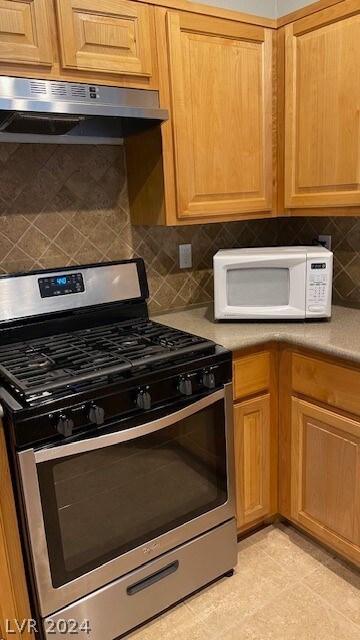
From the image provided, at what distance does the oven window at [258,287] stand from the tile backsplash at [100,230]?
0.36 m

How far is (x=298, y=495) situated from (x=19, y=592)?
1.07 m

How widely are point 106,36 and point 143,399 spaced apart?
46.6 inches

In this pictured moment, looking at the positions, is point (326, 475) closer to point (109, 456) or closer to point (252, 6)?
point (109, 456)

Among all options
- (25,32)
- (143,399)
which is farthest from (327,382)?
(25,32)

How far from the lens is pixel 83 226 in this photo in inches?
76.3

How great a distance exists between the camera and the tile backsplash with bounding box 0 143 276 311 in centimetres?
178

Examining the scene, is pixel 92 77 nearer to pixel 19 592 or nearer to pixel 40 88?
pixel 40 88

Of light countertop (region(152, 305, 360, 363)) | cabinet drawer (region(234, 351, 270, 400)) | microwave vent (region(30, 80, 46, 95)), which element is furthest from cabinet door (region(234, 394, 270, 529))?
microwave vent (region(30, 80, 46, 95))

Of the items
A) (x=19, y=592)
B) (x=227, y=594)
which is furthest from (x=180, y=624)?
(x=19, y=592)

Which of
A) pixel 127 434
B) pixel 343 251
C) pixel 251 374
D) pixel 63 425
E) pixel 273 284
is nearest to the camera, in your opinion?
pixel 63 425

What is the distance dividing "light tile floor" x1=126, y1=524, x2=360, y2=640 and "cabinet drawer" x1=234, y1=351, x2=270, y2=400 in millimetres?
684

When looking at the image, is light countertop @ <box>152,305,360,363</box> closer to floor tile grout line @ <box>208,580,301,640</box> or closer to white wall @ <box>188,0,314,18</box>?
floor tile grout line @ <box>208,580,301,640</box>

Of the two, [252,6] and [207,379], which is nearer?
[207,379]

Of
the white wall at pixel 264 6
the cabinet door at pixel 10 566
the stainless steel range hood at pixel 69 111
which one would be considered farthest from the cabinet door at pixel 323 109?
the cabinet door at pixel 10 566
